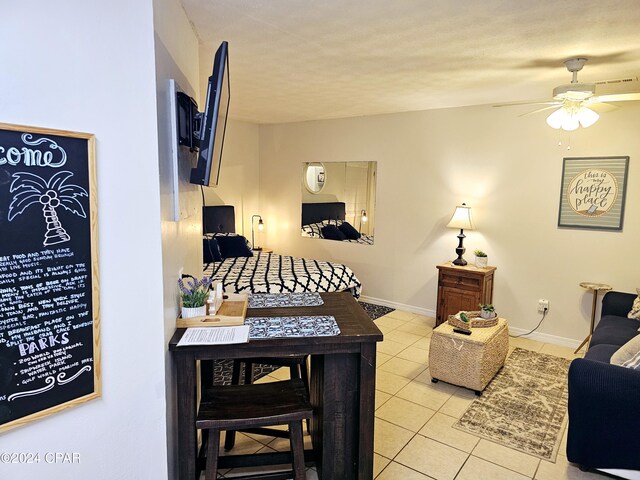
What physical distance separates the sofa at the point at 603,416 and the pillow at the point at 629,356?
85 mm

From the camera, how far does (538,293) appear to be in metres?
4.24

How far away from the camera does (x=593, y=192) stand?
3861mm

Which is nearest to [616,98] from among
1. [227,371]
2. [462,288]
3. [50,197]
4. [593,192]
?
[593,192]

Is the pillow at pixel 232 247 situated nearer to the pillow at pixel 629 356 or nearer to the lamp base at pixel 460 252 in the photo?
the lamp base at pixel 460 252

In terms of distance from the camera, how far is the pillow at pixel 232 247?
5.14m

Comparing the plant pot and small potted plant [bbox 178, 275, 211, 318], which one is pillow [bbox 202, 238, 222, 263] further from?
the plant pot

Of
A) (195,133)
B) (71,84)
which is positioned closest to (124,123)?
(71,84)

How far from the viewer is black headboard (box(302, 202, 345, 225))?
224 inches

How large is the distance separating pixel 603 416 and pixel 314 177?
14.4ft

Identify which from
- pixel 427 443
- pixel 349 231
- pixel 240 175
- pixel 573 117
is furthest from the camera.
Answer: pixel 240 175

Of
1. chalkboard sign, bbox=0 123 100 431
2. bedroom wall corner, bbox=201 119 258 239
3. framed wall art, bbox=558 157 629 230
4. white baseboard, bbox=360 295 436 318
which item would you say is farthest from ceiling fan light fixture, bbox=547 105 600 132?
bedroom wall corner, bbox=201 119 258 239

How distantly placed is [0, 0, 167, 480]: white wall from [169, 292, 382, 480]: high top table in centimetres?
14

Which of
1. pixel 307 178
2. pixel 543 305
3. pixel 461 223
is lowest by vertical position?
pixel 543 305

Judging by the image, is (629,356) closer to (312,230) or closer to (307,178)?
(312,230)
